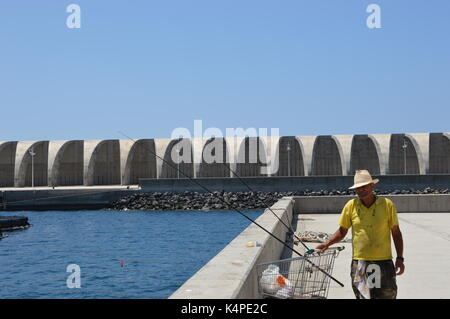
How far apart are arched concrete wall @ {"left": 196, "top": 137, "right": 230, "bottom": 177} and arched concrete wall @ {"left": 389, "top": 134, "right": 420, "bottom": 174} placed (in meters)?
14.3

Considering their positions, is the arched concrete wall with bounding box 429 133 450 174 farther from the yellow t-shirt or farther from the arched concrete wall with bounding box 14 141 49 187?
the yellow t-shirt

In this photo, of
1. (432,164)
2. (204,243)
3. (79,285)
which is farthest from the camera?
(432,164)

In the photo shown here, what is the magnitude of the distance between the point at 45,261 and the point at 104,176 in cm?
3883

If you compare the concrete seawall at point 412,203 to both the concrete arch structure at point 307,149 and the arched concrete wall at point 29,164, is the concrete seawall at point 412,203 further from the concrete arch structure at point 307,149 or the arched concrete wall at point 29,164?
the arched concrete wall at point 29,164

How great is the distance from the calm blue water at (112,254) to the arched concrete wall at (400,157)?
21727 mm

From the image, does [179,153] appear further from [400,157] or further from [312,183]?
[400,157]

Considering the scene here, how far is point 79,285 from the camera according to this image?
Result: 1455 cm

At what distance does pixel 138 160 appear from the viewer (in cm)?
5794

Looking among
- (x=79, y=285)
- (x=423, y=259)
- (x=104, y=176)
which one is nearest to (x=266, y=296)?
(x=423, y=259)

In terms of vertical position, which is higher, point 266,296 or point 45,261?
point 266,296

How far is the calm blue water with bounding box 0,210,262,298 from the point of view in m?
14.5

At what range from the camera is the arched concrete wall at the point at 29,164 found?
54844 mm
